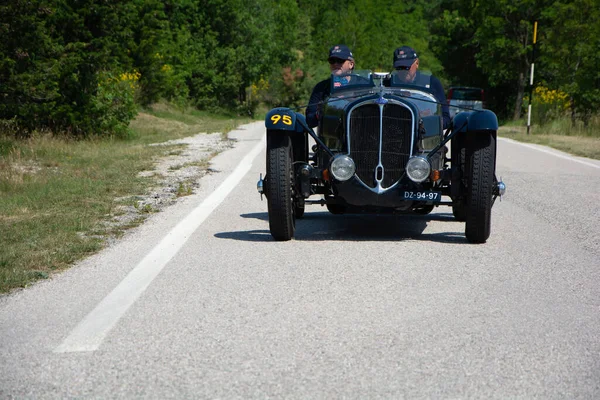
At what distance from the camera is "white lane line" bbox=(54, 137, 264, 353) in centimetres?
456

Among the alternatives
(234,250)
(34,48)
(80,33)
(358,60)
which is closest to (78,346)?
(234,250)

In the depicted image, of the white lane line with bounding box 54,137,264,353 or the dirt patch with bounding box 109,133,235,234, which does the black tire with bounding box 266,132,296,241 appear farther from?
the dirt patch with bounding box 109,133,235,234

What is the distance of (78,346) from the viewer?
4449mm

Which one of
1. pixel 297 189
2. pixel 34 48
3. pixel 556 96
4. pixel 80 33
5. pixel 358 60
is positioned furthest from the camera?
pixel 358 60

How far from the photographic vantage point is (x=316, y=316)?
505cm

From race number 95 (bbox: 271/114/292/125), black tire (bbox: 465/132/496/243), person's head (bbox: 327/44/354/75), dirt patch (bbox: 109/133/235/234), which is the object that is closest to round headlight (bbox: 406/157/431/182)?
black tire (bbox: 465/132/496/243)

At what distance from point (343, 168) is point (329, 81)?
1.75 metres

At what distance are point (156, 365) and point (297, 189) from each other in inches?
154

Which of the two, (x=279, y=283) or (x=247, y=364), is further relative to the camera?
(x=279, y=283)

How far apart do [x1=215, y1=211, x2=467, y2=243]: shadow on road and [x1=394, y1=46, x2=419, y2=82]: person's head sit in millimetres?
1422

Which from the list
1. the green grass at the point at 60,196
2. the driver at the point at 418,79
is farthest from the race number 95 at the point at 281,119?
the green grass at the point at 60,196

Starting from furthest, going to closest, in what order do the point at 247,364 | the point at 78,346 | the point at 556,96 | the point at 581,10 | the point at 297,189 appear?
the point at 581,10
the point at 556,96
the point at 297,189
the point at 78,346
the point at 247,364

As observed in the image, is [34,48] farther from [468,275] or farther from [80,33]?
[468,275]

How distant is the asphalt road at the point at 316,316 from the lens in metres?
3.92
